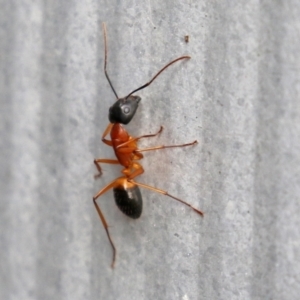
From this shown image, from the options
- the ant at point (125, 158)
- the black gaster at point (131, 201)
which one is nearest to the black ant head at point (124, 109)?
the ant at point (125, 158)

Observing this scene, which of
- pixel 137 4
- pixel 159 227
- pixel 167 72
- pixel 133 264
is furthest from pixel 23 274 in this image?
pixel 137 4

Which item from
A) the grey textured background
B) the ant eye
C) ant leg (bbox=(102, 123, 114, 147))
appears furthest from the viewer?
ant leg (bbox=(102, 123, 114, 147))

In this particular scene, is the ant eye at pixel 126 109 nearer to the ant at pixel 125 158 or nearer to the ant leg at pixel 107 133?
the ant at pixel 125 158

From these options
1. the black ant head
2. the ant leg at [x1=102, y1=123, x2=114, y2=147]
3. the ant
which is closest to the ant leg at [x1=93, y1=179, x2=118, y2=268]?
the ant

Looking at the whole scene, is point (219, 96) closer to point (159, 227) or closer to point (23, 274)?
point (159, 227)

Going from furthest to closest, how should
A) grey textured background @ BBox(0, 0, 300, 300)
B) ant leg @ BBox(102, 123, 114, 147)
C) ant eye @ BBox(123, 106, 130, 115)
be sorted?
ant leg @ BBox(102, 123, 114, 147) → ant eye @ BBox(123, 106, 130, 115) → grey textured background @ BBox(0, 0, 300, 300)

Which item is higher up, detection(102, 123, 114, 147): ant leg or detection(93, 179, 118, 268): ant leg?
detection(102, 123, 114, 147): ant leg

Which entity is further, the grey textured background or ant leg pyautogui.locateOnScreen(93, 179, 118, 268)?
ant leg pyautogui.locateOnScreen(93, 179, 118, 268)

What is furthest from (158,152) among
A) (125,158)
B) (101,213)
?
(101,213)

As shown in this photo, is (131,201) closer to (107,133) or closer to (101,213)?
(101,213)

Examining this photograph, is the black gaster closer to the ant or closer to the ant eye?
the ant
